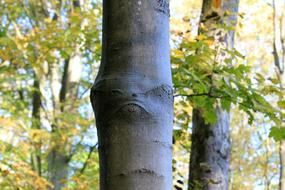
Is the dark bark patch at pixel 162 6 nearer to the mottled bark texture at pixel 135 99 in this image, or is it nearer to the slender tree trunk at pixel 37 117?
the mottled bark texture at pixel 135 99

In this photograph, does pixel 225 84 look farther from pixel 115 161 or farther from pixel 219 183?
pixel 219 183

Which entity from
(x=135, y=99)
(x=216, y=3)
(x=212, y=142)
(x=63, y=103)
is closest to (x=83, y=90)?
(x=63, y=103)

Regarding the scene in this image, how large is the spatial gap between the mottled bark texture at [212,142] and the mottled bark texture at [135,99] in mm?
2376

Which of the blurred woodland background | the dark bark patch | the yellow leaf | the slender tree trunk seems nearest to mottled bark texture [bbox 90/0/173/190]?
the dark bark patch

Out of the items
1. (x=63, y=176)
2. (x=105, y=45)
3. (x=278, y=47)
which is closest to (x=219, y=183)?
(x=105, y=45)

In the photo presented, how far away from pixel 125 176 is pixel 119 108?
0.50 feet

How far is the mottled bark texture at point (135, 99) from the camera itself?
3.12 feet

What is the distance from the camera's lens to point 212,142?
11.4ft

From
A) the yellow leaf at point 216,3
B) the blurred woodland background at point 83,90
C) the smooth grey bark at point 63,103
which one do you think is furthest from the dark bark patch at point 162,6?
the smooth grey bark at point 63,103

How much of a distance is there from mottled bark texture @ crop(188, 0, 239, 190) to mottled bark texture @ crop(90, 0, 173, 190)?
2.38 meters

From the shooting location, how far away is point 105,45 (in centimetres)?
109

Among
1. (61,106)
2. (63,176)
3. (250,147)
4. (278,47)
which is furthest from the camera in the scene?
(250,147)

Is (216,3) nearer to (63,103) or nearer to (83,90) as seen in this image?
(63,103)

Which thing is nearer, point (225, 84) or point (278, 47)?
point (225, 84)
